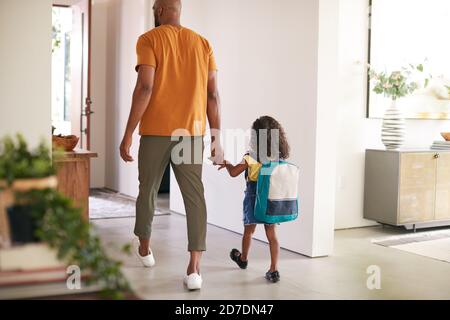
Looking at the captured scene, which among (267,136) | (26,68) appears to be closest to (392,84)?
(267,136)

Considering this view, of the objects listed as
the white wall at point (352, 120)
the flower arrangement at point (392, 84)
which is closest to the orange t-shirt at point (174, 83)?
the white wall at point (352, 120)

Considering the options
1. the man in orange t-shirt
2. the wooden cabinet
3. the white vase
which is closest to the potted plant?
the white vase

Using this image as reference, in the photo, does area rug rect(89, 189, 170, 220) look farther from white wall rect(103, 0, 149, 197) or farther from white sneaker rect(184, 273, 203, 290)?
white sneaker rect(184, 273, 203, 290)

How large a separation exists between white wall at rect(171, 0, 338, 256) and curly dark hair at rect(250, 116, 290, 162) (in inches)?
24.6

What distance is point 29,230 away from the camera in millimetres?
1159

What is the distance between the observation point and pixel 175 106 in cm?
317

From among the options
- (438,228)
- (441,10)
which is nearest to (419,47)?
(441,10)

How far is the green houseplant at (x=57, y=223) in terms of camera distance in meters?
1.11

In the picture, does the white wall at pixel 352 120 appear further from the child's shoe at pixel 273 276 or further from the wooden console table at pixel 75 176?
the wooden console table at pixel 75 176

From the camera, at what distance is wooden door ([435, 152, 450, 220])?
17.3ft

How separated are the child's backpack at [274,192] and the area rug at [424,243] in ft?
4.54

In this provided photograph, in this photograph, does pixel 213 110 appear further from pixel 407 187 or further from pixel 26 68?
pixel 407 187

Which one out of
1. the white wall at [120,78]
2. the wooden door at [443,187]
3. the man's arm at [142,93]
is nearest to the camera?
the man's arm at [142,93]
